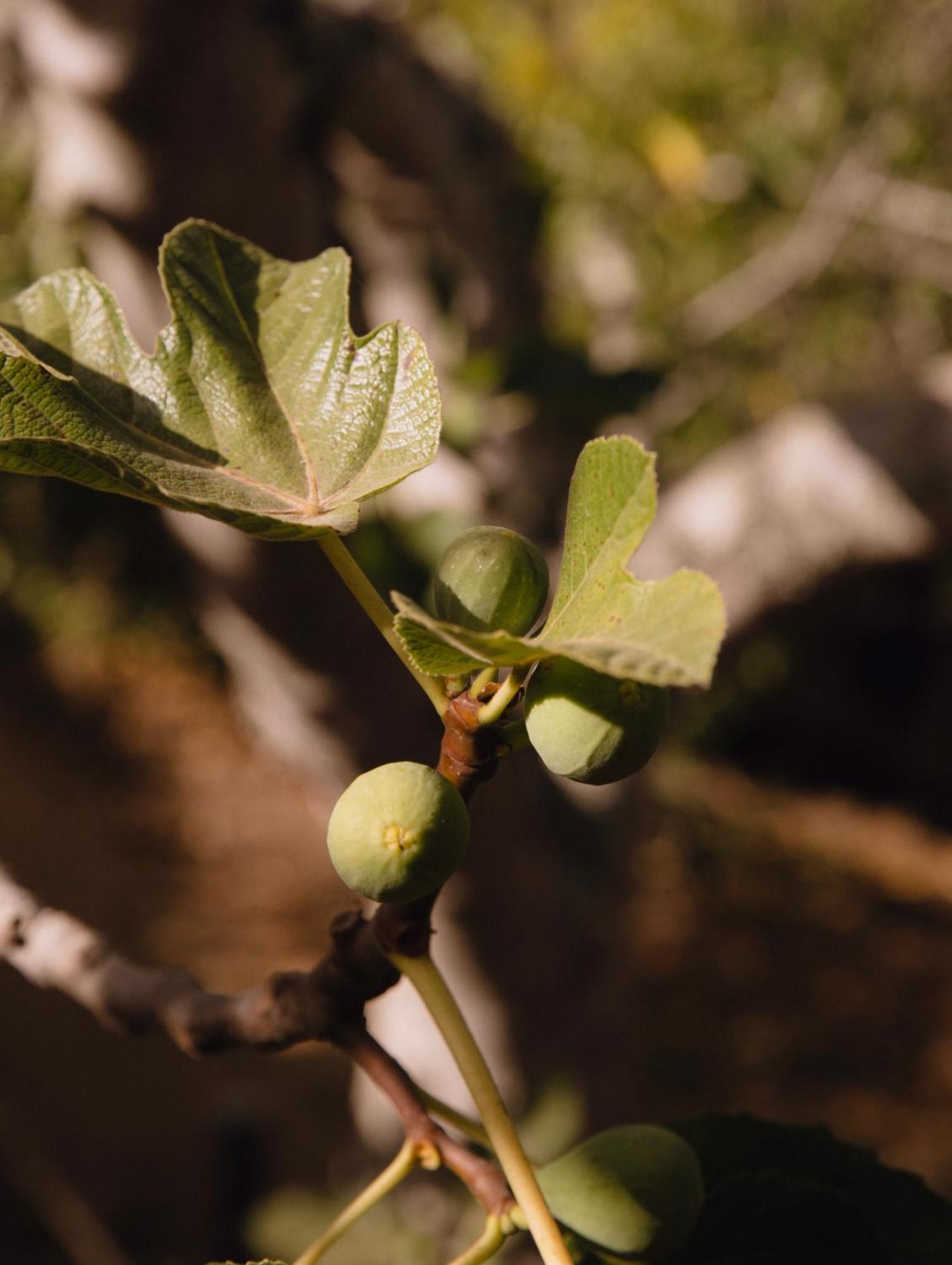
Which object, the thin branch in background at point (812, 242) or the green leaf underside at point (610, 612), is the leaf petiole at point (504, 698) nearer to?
the green leaf underside at point (610, 612)

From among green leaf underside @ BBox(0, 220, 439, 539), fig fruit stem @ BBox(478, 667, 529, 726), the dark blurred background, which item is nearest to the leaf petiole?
fig fruit stem @ BBox(478, 667, 529, 726)

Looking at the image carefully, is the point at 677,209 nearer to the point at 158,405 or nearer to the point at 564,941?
the point at 564,941

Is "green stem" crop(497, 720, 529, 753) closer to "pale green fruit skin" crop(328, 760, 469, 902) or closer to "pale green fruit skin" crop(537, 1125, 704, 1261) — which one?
"pale green fruit skin" crop(328, 760, 469, 902)

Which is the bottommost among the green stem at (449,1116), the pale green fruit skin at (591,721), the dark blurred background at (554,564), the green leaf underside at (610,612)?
the dark blurred background at (554,564)

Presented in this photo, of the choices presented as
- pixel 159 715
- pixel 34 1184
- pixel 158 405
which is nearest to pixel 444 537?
pixel 158 405

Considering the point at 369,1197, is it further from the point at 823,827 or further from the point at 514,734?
the point at 823,827

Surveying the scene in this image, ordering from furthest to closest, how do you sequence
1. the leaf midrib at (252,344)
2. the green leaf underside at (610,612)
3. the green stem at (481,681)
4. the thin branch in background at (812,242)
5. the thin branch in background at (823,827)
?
the thin branch in background at (823,827) → the thin branch in background at (812,242) → the leaf midrib at (252,344) → the green stem at (481,681) → the green leaf underside at (610,612)

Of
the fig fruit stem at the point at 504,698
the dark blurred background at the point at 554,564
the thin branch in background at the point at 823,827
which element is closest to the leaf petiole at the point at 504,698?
the fig fruit stem at the point at 504,698
